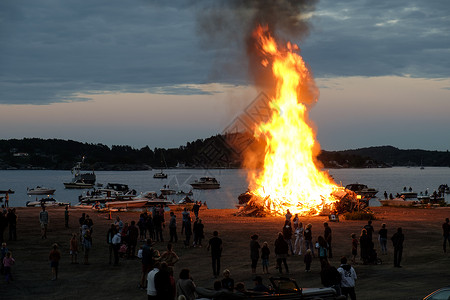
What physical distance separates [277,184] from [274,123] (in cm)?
497

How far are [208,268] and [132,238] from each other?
393 centimetres

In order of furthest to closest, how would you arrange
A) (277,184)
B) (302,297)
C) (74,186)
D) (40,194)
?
(74,186) → (40,194) → (277,184) → (302,297)

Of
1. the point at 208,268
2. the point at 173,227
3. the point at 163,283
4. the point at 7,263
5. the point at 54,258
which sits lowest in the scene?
the point at 208,268

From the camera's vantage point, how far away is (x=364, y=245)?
21797mm

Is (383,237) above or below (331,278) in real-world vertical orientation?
below

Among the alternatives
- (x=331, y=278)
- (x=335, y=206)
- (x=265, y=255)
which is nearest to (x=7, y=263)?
(x=265, y=255)

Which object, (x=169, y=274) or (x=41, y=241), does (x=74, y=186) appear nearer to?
(x=41, y=241)

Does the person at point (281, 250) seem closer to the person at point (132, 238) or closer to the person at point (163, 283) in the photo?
the person at point (132, 238)

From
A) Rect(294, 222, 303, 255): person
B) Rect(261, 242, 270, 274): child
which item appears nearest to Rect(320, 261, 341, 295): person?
Rect(261, 242, 270, 274): child

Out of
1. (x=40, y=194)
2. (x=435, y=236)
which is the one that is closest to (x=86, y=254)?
(x=435, y=236)

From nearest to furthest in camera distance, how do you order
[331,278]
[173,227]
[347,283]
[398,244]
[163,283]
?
1. [163,283]
2. [331,278]
3. [347,283]
4. [398,244]
5. [173,227]

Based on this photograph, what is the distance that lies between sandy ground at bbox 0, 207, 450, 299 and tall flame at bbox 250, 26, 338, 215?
10.9m

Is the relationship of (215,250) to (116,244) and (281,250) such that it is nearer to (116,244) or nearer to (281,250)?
(281,250)

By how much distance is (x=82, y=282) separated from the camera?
2058 centimetres
